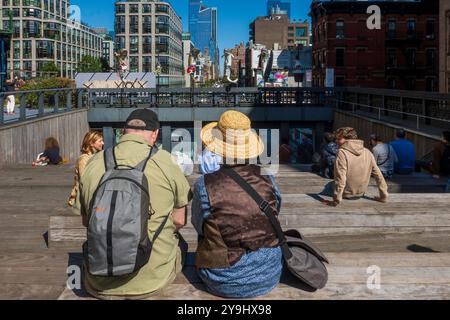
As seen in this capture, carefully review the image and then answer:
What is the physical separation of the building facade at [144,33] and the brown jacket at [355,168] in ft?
423

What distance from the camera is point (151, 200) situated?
3840 mm

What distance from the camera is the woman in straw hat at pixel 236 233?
3.85m

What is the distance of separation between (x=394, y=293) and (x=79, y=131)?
25.1 meters

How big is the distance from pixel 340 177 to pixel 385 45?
2272 inches

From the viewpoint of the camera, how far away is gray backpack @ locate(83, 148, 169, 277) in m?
3.49

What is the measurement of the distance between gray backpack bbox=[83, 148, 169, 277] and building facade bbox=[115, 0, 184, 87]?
13189cm

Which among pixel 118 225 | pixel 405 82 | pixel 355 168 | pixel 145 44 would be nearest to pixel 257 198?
pixel 118 225

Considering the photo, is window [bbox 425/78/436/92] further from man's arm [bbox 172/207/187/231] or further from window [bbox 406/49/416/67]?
man's arm [bbox 172/207/187/231]

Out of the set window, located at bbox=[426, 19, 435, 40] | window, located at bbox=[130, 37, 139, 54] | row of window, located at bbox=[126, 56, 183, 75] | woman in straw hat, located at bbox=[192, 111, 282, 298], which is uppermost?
window, located at bbox=[130, 37, 139, 54]

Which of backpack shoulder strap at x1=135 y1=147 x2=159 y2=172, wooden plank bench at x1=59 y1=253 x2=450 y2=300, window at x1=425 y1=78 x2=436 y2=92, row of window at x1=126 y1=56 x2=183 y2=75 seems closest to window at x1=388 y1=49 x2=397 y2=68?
window at x1=425 y1=78 x2=436 y2=92

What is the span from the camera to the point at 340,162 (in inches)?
269

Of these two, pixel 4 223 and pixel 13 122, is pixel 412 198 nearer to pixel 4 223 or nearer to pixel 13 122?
pixel 4 223

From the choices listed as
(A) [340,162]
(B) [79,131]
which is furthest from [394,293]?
(B) [79,131]

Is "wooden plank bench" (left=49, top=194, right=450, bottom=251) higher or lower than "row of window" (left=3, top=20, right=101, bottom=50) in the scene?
lower
